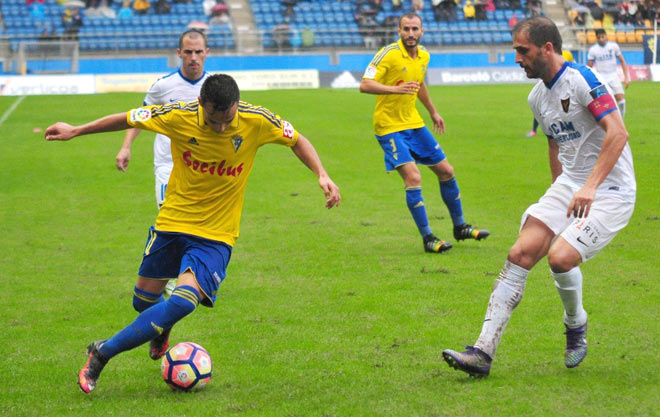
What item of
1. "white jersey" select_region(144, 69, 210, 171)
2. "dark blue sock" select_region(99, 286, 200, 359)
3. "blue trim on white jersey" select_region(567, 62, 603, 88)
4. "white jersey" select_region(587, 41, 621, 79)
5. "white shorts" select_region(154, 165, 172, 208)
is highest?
"blue trim on white jersey" select_region(567, 62, 603, 88)

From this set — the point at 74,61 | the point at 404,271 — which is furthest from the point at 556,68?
the point at 74,61

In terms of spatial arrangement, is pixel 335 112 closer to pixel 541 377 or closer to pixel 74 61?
pixel 74 61

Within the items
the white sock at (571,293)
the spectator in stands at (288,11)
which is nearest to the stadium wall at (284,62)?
the spectator in stands at (288,11)

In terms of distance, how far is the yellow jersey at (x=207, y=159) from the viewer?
559 centimetres

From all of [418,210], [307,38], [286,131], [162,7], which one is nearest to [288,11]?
[307,38]

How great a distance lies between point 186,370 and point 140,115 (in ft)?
5.30

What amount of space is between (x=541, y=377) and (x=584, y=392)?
36 centimetres

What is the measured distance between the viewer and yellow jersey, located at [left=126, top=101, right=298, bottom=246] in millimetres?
5594

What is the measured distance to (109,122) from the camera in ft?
18.1

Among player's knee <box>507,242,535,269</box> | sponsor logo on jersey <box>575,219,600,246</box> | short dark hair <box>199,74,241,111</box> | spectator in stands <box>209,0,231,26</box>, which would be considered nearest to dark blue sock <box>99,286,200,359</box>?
short dark hair <box>199,74,241,111</box>

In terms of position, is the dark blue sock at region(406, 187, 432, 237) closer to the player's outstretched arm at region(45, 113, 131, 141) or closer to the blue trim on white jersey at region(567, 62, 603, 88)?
the blue trim on white jersey at region(567, 62, 603, 88)

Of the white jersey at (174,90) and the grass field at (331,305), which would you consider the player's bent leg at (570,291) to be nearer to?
the grass field at (331,305)

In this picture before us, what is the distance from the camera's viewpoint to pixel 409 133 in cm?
1005

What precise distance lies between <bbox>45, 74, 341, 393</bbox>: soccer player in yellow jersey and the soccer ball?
192 millimetres
